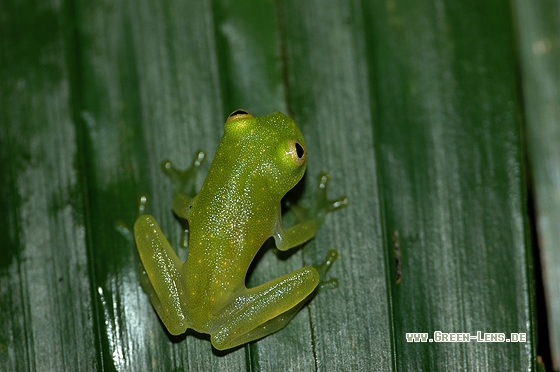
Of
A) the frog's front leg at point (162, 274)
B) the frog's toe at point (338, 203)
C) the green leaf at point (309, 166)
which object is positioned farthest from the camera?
the frog's toe at point (338, 203)

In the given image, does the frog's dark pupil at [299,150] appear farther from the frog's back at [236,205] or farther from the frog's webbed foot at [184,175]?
the frog's webbed foot at [184,175]

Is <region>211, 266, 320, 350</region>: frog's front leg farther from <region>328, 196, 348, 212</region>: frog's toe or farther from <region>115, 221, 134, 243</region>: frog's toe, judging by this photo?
<region>115, 221, 134, 243</region>: frog's toe

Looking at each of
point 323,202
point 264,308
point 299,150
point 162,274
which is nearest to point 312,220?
point 323,202

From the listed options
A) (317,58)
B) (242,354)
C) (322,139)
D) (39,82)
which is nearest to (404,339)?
(242,354)

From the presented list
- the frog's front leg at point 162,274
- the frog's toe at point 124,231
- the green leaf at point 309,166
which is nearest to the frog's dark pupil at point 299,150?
the green leaf at point 309,166

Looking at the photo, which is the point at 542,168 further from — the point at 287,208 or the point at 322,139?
the point at 287,208
